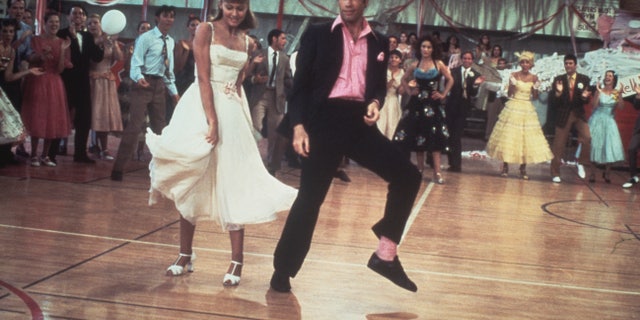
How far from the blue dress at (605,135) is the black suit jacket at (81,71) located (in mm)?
6121

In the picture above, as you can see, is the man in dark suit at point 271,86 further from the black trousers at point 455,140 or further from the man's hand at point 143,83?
the black trousers at point 455,140

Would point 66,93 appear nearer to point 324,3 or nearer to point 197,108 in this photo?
point 197,108

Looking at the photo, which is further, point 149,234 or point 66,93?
point 66,93

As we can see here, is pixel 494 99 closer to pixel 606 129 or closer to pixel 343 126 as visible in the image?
pixel 606 129

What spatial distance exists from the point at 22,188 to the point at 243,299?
3928mm

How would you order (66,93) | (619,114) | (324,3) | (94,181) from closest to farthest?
(94,181) → (66,93) → (619,114) → (324,3)

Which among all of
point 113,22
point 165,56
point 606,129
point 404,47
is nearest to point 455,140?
point 606,129

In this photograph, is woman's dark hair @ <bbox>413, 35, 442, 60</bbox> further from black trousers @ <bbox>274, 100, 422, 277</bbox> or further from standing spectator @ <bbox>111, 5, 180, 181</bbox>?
black trousers @ <bbox>274, 100, 422, 277</bbox>

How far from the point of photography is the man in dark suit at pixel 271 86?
1064 cm

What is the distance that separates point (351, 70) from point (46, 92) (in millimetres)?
5915

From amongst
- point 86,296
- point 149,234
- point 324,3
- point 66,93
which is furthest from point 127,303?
point 324,3

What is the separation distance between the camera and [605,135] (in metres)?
12.2

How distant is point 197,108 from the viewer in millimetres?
4871

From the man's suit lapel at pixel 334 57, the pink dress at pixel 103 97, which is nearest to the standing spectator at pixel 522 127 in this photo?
the pink dress at pixel 103 97
